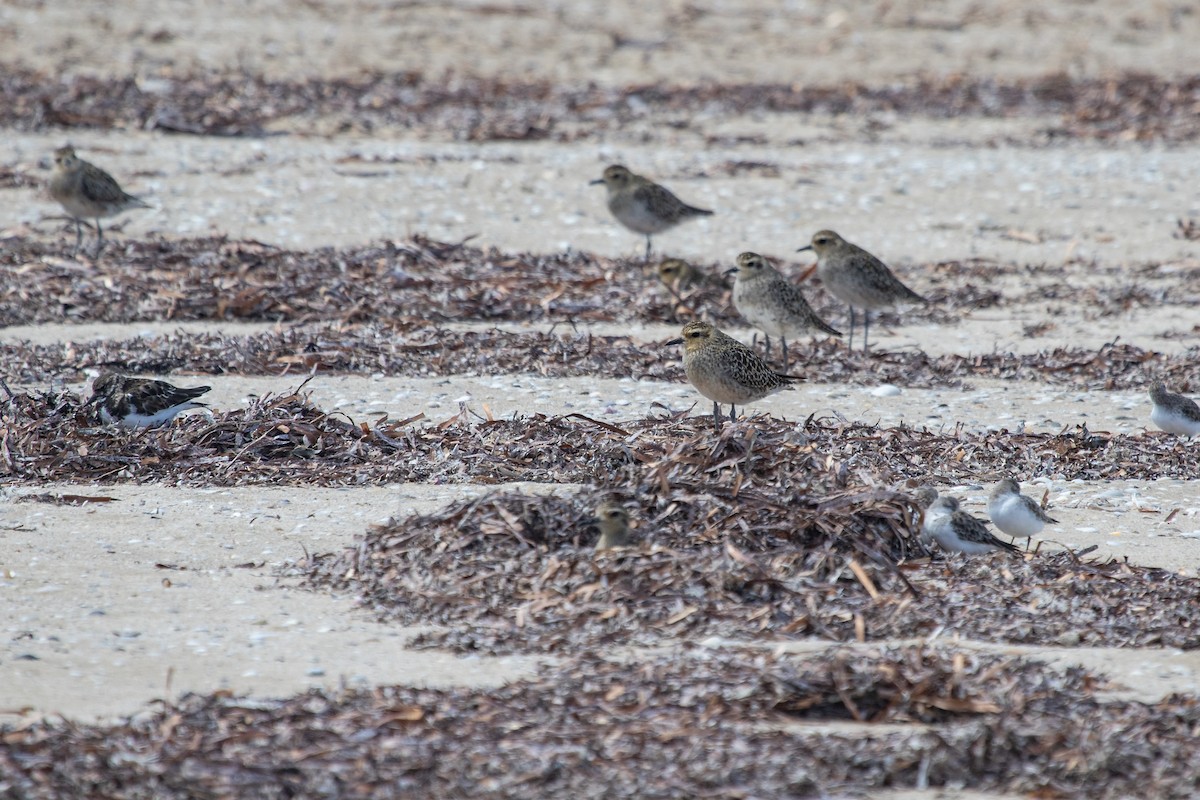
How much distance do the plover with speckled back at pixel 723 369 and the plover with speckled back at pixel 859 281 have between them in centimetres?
273

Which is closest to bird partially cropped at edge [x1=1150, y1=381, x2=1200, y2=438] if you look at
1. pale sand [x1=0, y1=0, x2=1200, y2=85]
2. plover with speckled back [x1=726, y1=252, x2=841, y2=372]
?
plover with speckled back [x1=726, y1=252, x2=841, y2=372]

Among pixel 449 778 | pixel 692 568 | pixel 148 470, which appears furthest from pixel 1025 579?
pixel 148 470

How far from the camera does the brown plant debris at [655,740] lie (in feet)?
13.7

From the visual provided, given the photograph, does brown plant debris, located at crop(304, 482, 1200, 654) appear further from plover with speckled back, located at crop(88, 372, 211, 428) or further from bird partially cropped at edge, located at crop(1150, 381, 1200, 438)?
bird partially cropped at edge, located at crop(1150, 381, 1200, 438)

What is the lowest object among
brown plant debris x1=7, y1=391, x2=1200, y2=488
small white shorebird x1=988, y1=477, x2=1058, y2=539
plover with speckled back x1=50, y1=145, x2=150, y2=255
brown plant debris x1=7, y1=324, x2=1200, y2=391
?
brown plant debris x1=7, y1=324, x2=1200, y2=391

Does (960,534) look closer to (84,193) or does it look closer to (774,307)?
(774,307)

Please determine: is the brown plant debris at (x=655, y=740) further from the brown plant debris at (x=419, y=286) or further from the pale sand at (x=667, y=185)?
the pale sand at (x=667, y=185)

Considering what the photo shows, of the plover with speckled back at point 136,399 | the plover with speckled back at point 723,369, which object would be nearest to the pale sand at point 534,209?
the plover with speckled back at point 723,369

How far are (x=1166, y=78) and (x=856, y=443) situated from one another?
648 inches

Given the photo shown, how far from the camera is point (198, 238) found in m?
13.1

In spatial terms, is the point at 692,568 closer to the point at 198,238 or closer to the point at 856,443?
the point at 856,443

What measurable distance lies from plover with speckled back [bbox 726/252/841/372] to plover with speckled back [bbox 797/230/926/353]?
695 millimetres

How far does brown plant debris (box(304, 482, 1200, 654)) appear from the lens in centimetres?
537

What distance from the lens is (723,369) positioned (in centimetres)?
811
